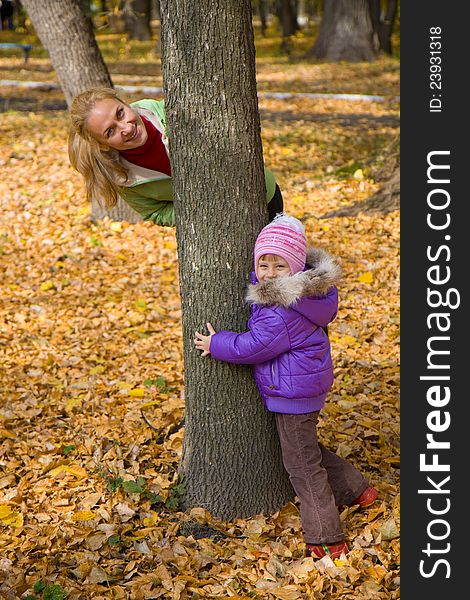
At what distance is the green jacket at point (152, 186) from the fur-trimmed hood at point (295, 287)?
636mm

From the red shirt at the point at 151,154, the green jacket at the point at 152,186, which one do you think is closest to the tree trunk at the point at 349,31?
the green jacket at the point at 152,186

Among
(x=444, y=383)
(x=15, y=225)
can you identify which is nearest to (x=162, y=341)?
(x=444, y=383)

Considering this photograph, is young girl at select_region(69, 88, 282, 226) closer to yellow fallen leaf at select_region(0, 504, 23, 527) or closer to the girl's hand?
the girl's hand

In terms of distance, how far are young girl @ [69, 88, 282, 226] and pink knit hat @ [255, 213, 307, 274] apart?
611 mm

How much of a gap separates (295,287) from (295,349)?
0.29 m

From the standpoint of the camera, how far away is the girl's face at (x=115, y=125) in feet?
11.9

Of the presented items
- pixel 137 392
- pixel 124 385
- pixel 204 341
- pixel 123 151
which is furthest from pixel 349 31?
pixel 204 341

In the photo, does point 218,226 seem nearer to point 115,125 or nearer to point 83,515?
point 115,125

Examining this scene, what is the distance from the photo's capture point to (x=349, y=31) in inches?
837

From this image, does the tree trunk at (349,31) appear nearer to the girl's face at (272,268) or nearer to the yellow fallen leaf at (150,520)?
the girl's face at (272,268)

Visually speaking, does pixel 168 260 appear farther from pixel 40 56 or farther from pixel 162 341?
pixel 40 56

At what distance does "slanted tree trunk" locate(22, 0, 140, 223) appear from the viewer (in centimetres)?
823

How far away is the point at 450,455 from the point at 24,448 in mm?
2398

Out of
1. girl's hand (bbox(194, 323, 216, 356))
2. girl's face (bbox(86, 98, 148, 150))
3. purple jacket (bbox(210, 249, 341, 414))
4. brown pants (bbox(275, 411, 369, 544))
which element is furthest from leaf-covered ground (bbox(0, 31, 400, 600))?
girl's face (bbox(86, 98, 148, 150))
